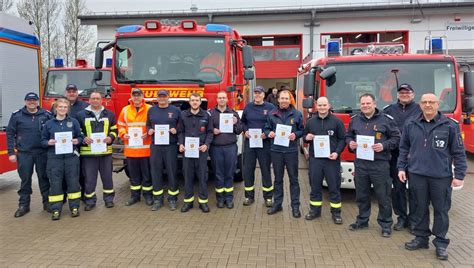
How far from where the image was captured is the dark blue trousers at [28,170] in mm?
5883

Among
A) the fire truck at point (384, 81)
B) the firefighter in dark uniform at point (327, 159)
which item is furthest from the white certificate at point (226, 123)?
the fire truck at point (384, 81)

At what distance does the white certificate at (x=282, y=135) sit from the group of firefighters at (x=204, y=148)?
0.01m

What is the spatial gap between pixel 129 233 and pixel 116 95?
102 inches

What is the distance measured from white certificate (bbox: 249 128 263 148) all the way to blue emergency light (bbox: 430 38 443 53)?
3.36 m

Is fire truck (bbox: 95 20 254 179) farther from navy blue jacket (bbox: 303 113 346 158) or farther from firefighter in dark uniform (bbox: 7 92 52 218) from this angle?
navy blue jacket (bbox: 303 113 346 158)

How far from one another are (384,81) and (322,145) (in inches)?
69.2

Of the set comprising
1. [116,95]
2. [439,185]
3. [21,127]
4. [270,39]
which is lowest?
[439,185]

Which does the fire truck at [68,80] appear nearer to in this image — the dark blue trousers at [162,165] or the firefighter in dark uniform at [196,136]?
the dark blue trousers at [162,165]

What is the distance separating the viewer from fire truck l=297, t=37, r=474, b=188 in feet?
20.0

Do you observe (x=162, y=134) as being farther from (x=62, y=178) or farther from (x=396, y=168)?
(x=396, y=168)

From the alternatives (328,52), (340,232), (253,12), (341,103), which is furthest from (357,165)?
(253,12)

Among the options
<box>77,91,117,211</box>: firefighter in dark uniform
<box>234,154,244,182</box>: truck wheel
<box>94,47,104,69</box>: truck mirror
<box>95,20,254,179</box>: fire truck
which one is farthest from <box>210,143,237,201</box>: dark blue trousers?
<box>94,47,104,69</box>: truck mirror

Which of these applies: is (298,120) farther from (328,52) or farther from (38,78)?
(38,78)

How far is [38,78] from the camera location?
8.27 metres
